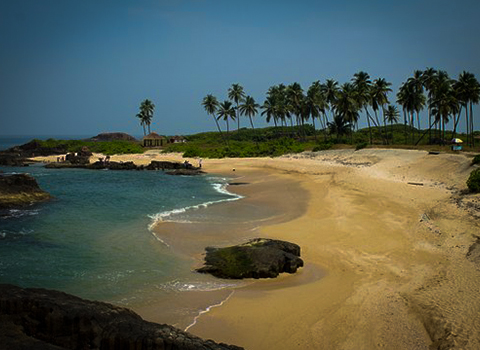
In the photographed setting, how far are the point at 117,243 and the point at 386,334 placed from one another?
11956 mm

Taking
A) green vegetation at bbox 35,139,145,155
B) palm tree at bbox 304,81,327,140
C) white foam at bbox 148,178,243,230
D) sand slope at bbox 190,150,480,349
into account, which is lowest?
sand slope at bbox 190,150,480,349

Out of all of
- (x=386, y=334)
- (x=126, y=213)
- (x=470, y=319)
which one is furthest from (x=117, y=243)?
(x=470, y=319)

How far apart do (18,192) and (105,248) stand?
13729mm

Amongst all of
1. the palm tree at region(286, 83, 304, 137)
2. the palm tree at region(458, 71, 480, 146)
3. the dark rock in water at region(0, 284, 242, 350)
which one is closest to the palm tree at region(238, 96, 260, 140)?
the palm tree at region(286, 83, 304, 137)

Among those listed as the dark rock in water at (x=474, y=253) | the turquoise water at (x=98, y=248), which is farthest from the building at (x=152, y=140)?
the dark rock in water at (x=474, y=253)

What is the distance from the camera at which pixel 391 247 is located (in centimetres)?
1404

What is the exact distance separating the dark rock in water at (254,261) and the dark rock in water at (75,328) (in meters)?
5.43

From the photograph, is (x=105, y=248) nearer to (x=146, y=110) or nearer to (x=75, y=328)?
(x=75, y=328)

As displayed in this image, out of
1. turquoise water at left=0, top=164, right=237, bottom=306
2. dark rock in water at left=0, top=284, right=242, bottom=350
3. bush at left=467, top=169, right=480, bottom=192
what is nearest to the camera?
dark rock in water at left=0, top=284, right=242, bottom=350

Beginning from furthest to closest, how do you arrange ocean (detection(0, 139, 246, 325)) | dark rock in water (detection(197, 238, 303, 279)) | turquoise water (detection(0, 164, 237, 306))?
dark rock in water (detection(197, 238, 303, 279))
turquoise water (detection(0, 164, 237, 306))
ocean (detection(0, 139, 246, 325))

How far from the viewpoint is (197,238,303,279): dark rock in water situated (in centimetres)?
1192

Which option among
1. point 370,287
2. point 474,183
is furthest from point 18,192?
point 474,183

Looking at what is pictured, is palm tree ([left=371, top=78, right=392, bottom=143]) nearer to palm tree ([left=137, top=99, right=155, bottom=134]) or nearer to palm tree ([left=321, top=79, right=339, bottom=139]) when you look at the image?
palm tree ([left=321, top=79, right=339, bottom=139])

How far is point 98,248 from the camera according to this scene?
49.8 ft
